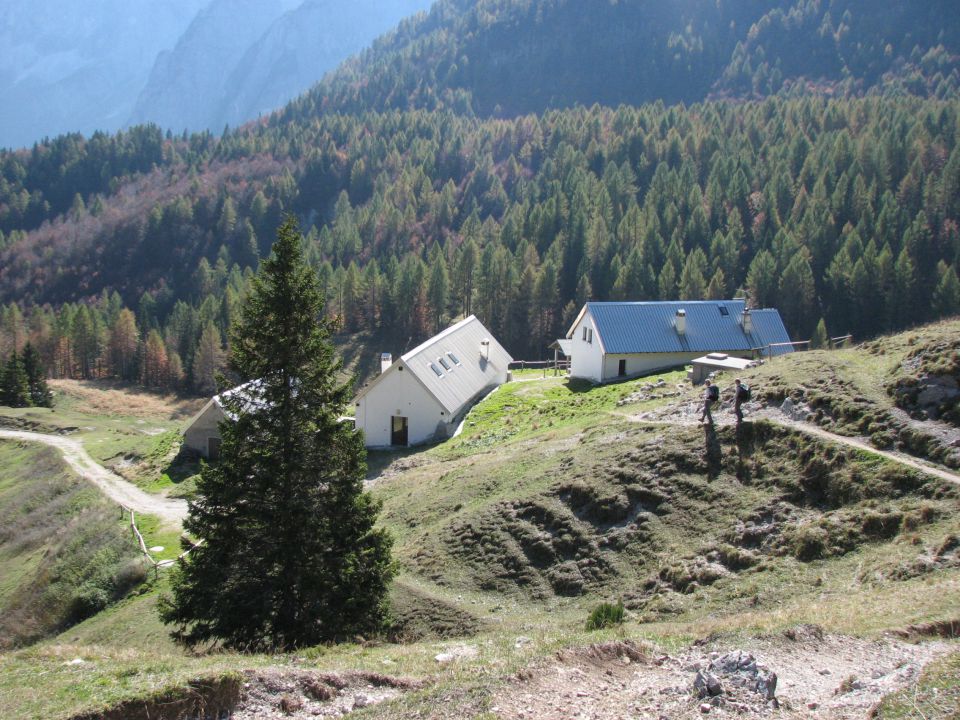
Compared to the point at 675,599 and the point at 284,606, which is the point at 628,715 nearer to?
the point at 675,599

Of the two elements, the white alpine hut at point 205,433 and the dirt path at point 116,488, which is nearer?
the dirt path at point 116,488

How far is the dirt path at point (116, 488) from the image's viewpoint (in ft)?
125

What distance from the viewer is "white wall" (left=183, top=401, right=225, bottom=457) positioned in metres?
47.3

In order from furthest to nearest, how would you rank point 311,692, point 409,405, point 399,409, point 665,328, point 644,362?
point 665,328, point 644,362, point 399,409, point 409,405, point 311,692

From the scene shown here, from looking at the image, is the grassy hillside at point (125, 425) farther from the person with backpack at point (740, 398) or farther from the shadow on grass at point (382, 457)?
the person with backpack at point (740, 398)

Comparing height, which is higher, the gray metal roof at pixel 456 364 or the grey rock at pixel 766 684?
the gray metal roof at pixel 456 364

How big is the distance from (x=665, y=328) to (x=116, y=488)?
35.7 m

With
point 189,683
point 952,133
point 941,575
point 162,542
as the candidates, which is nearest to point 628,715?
point 189,683

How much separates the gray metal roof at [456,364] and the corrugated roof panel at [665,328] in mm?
8953

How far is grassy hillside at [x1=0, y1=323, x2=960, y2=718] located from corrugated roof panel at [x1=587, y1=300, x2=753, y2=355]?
763 inches

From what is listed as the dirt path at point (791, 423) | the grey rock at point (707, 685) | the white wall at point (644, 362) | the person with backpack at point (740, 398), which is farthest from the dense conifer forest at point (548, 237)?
the grey rock at point (707, 685)

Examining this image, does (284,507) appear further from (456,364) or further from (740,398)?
(456,364)

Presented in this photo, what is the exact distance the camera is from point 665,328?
5194cm

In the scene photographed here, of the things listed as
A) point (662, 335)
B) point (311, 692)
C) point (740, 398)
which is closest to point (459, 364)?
point (662, 335)
